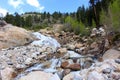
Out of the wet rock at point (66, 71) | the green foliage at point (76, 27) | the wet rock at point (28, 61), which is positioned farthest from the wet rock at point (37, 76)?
the green foliage at point (76, 27)

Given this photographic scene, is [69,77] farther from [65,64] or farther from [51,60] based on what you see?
[51,60]

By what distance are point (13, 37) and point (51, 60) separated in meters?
7.80

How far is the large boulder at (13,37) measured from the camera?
86.8ft

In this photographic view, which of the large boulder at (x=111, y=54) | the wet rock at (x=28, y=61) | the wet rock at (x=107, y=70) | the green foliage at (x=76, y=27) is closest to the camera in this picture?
the wet rock at (x=107, y=70)

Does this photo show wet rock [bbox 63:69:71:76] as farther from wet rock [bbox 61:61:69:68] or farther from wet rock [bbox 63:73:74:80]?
wet rock [bbox 63:73:74:80]

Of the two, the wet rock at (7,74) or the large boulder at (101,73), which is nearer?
the large boulder at (101,73)

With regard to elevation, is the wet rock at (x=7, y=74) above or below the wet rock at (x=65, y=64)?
below

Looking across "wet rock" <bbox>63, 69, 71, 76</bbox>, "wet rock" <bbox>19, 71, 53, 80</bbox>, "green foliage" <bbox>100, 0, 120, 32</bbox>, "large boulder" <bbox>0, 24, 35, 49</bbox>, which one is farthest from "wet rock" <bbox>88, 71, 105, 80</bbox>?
"large boulder" <bbox>0, 24, 35, 49</bbox>

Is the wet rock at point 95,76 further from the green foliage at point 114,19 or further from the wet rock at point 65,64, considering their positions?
the green foliage at point 114,19

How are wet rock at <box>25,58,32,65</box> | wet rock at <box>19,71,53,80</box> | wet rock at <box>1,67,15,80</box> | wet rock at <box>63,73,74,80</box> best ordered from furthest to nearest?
1. wet rock at <box>25,58,32,65</box>
2. wet rock at <box>1,67,15,80</box>
3. wet rock at <box>19,71,53,80</box>
4. wet rock at <box>63,73,74,80</box>

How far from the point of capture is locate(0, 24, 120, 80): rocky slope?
50.3 ft

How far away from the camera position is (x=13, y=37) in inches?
1063

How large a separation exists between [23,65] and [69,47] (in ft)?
20.1

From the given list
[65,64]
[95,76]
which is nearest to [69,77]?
[95,76]
